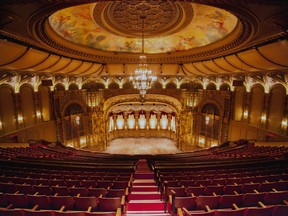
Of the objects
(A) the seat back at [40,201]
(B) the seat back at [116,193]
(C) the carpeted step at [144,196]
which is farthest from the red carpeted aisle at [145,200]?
(A) the seat back at [40,201]

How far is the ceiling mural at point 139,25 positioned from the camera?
6902 mm

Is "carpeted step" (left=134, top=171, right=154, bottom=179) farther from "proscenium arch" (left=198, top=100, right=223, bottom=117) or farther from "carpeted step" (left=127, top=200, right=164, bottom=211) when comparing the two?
"proscenium arch" (left=198, top=100, right=223, bottom=117)

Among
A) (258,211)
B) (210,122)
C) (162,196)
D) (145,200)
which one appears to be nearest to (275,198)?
(258,211)

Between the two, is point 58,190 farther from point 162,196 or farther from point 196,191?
point 196,191

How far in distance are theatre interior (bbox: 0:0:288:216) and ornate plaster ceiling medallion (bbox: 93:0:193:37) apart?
7 cm

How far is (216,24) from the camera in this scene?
790 centimetres

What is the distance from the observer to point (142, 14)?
7316 mm

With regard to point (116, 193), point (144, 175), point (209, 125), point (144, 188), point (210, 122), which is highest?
point (116, 193)

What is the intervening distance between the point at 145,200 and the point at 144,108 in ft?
53.7

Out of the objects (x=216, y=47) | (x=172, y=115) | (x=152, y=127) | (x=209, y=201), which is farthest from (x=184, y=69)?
(x=209, y=201)

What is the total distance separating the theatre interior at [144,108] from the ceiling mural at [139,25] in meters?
0.07

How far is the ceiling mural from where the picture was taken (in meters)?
6.90

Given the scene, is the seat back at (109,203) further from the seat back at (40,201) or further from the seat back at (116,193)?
the seat back at (40,201)

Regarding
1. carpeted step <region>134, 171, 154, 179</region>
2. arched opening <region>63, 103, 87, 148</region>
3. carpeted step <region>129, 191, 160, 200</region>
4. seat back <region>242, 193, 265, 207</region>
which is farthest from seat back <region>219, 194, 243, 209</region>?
arched opening <region>63, 103, 87, 148</region>
